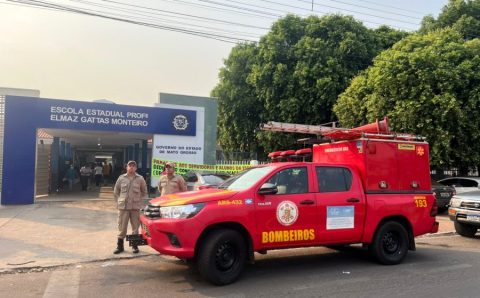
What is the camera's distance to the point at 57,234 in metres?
10.8

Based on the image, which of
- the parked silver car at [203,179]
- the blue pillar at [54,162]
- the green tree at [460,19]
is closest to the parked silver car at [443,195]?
Answer: the parked silver car at [203,179]

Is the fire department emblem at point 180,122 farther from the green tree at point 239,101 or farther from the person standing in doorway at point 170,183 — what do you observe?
the person standing in doorway at point 170,183

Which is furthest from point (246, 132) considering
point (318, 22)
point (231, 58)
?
point (318, 22)

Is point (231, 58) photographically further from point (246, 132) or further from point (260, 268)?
point (260, 268)

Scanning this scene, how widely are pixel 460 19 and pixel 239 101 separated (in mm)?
13241

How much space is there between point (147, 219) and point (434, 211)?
17.6ft

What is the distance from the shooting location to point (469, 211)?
36.1 feet

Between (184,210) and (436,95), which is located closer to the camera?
(184,210)

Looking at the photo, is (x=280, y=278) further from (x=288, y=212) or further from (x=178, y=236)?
(x=178, y=236)

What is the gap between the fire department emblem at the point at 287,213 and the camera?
703 centimetres

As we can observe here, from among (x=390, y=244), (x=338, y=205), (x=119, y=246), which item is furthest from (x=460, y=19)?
(x=119, y=246)

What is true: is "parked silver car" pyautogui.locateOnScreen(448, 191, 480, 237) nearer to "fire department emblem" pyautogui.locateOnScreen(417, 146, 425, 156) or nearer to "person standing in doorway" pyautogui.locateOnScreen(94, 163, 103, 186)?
"fire department emblem" pyautogui.locateOnScreen(417, 146, 425, 156)

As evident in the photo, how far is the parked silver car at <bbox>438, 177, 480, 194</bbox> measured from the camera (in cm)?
1749

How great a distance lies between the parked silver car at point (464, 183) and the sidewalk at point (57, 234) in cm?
209
